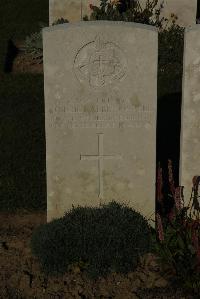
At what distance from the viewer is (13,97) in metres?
9.86

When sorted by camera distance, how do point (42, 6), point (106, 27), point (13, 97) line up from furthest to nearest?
1. point (42, 6)
2. point (13, 97)
3. point (106, 27)

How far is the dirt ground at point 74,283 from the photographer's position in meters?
4.94

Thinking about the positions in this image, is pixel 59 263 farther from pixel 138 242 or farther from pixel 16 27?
pixel 16 27

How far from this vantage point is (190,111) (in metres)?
5.49

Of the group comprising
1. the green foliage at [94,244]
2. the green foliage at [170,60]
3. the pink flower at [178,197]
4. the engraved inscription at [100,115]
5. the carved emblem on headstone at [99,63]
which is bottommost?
the green foliage at [94,244]

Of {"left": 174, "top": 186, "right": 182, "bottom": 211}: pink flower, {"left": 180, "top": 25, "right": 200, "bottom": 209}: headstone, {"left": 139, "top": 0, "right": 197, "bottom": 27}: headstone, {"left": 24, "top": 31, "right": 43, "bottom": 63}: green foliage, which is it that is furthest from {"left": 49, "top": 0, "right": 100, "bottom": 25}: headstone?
{"left": 174, "top": 186, "right": 182, "bottom": 211}: pink flower

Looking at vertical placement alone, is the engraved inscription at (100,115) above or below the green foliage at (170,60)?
below

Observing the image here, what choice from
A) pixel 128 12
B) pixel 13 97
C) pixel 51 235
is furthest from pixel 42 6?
pixel 51 235

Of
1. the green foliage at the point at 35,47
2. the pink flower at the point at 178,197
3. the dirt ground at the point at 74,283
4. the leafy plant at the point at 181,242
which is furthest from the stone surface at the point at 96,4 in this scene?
the pink flower at the point at 178,197

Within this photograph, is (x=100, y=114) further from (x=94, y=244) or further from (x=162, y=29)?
(x=162, y=29)

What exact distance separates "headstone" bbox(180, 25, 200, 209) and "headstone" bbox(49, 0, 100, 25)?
714cm

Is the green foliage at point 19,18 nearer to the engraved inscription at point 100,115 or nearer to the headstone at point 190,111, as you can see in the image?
the engraved inscription at point 100,115

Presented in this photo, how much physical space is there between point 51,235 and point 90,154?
903mm

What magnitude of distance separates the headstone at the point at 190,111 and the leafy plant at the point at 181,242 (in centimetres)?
47
